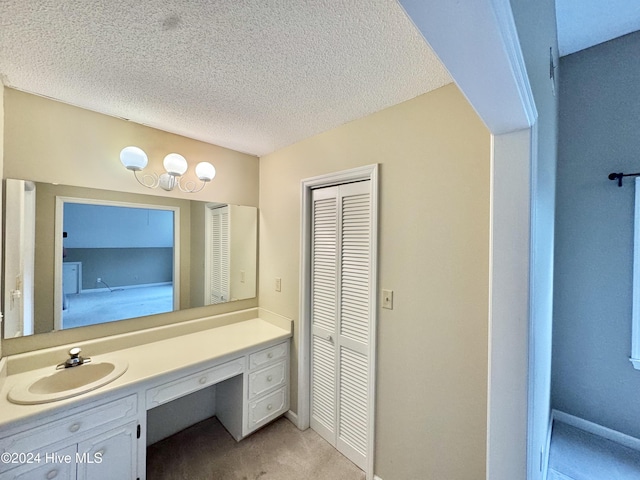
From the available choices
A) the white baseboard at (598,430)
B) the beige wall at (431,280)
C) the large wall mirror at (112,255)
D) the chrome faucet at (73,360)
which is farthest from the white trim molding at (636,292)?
the chrome faucet at (73,360)

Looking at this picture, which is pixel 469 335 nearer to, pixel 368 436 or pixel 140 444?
pixel 368 436

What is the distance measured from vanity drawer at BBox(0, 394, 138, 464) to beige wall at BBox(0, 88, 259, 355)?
1.91ft

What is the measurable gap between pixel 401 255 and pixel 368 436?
118cm

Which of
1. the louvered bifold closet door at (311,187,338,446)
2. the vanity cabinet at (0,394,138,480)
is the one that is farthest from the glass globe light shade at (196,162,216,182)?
the vanity cabinet at (0,394,138,480)

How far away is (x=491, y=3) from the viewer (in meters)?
0.46

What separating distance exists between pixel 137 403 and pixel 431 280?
1.75 metres

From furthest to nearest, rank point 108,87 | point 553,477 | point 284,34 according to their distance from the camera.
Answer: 1. point 553,477
2. point 108,87
3. point 284,34

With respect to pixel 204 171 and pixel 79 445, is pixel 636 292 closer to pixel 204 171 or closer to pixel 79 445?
pixel 204 171

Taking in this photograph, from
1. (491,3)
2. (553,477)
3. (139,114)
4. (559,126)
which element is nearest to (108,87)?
(139,114)

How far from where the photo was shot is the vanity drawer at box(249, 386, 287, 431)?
79.3 inches

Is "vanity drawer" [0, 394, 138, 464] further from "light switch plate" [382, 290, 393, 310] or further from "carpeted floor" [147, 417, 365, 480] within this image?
"light switch plate" [382, 290, 393, 310]

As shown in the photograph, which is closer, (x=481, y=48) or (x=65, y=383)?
(x=481, y=48)

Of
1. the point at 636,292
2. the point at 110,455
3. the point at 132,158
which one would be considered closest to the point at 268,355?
the point at 110,455

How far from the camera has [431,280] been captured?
1.41 m
